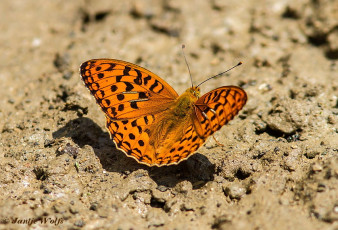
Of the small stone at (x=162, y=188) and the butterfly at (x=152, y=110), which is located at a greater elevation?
the butterfly at (x=152, y=110)

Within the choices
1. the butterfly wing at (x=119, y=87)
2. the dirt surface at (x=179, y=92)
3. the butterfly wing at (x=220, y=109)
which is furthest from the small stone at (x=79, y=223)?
the butterfly wing at (x=220, y=109)

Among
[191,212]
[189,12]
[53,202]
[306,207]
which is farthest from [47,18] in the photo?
[306,207]

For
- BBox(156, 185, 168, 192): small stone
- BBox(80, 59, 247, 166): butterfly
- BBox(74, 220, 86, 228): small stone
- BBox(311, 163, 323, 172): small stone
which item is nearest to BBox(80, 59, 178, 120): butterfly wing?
BBox(80, 59, 247, 166): butterfly

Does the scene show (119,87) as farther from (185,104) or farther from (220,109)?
(220,109)

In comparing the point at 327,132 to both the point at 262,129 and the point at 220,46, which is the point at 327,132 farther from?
the point at 220,46

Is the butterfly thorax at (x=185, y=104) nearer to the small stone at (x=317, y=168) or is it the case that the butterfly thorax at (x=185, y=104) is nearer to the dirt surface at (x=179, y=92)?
the dirt surface at (x=179, y=92)

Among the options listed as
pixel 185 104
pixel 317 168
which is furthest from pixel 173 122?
pixel 317 168

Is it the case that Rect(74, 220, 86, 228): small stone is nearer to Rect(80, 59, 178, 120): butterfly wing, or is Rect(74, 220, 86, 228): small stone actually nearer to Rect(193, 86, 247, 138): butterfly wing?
Rect(80, 59, 178, 120): butterfly wing
